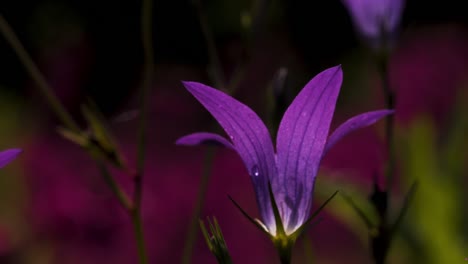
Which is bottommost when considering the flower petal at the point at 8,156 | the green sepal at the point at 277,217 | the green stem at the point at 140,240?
the green stem at the point at 140,240

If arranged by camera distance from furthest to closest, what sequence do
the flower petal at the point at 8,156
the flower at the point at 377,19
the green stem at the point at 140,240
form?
1. the flower at the point at 377,19
2. the green stem at the point at 140,240
3. the flower petal at the point at 8,156

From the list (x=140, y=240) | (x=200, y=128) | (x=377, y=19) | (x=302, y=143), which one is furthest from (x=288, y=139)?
(x=200, y=128)

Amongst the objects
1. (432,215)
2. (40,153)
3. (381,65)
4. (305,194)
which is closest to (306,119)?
(305,194)

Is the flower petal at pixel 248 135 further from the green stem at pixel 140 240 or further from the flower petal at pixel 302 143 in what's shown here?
the green stem at pixel 140 240

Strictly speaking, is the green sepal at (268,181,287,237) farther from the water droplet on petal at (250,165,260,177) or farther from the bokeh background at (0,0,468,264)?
the bokeh background at (0,0,468,264)

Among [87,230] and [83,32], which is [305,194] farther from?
[83,32]

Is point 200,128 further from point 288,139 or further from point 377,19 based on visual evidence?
point 288,139

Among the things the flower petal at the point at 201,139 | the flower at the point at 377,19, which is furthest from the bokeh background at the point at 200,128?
the flower petal at the point at 201,139
